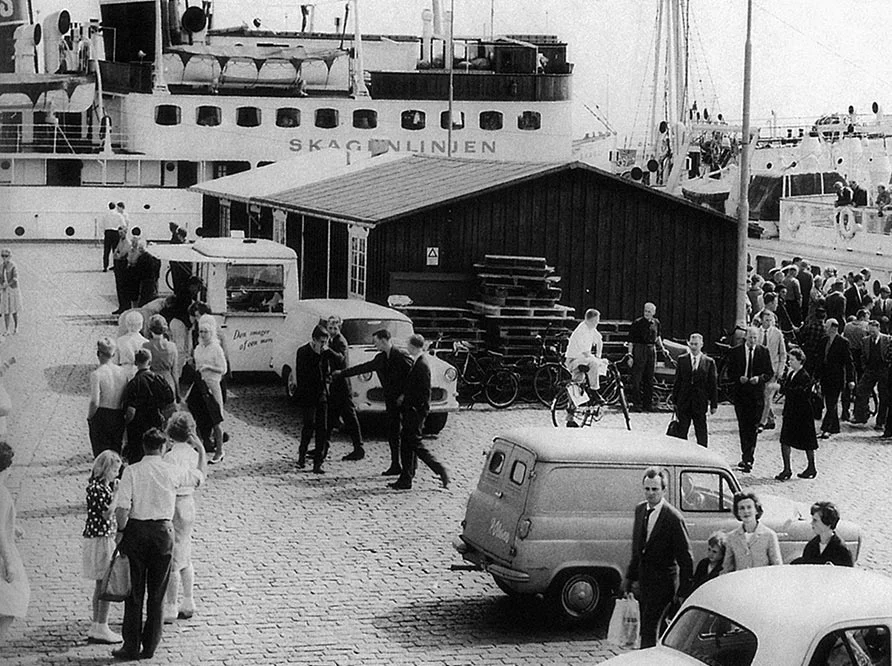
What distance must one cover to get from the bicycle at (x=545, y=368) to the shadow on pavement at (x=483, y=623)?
7.86 m

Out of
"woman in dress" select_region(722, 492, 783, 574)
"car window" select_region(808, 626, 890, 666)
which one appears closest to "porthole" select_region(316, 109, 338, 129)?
"woman in dress" select_region(722, 492, 783, 574)

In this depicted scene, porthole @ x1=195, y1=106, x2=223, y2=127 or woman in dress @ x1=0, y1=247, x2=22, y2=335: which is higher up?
porthole @ x1=195, y1=106, x2=223, y2=127

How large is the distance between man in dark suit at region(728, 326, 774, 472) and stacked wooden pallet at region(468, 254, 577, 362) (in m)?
4.07

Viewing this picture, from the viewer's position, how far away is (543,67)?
41.7 meters

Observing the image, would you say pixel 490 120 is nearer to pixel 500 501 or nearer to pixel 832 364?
pixel 832 364

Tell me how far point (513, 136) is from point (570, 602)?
32.6m

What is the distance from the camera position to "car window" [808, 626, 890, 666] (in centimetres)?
652

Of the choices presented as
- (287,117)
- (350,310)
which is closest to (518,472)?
(350,310)

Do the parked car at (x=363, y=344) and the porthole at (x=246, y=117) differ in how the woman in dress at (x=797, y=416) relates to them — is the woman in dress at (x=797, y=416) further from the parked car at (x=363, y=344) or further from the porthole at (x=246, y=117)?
the porthole at (x=246, y=117)

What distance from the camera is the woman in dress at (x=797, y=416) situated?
1398cm

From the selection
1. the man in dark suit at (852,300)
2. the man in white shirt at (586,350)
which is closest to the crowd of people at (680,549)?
the man in white shirt at (586,350)

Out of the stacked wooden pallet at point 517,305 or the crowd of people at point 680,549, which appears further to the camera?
the stacked wooden pallet at point 517,305

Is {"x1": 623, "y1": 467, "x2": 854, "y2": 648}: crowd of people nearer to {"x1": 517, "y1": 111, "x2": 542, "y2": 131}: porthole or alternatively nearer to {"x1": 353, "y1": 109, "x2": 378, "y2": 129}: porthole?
{"x1": 353, "y1": 109, "x2": 378, "y2": 129}: porthole

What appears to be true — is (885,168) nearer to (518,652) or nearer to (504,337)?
(504,337)
